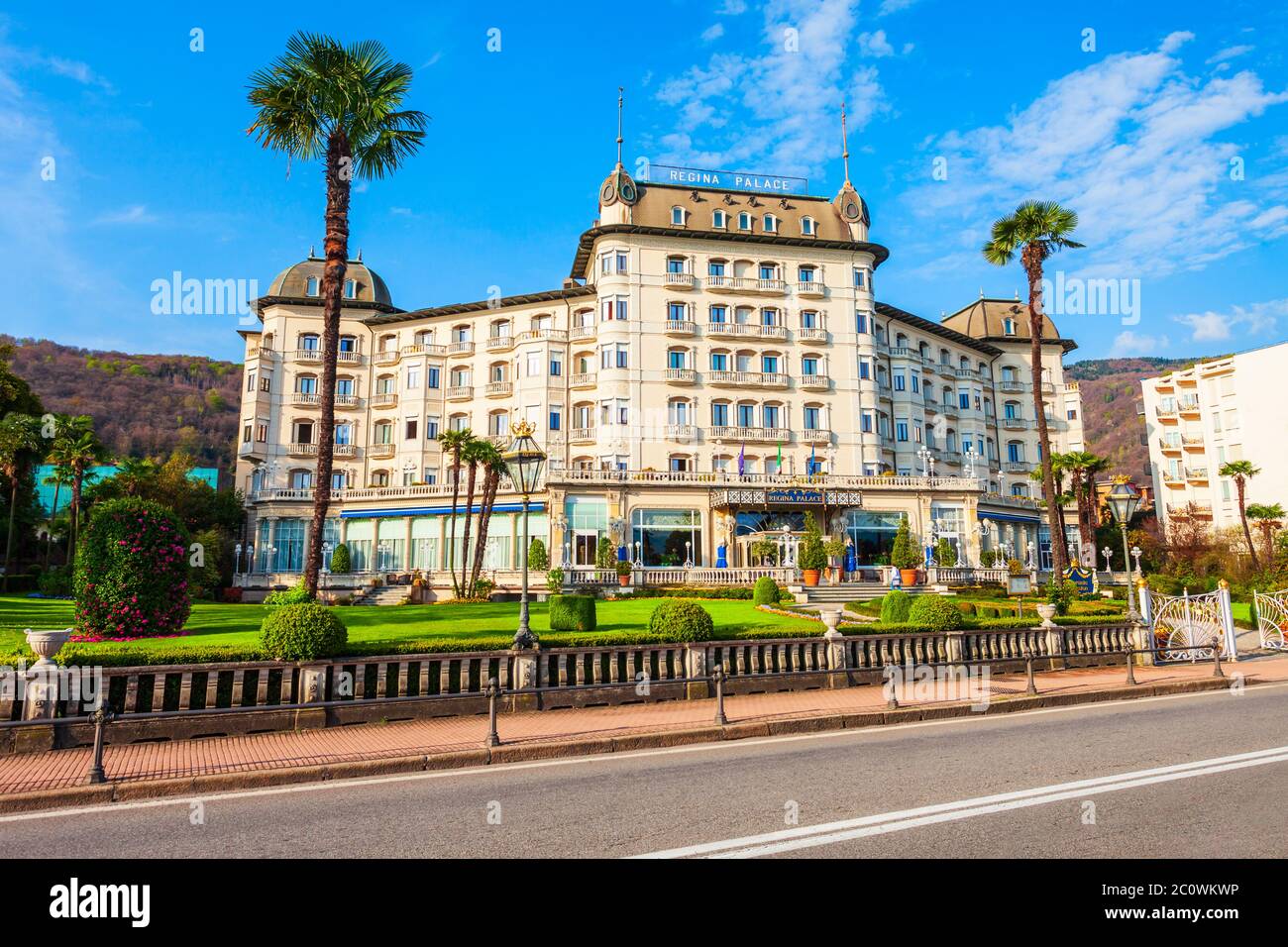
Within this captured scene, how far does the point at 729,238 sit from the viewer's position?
52.0 m

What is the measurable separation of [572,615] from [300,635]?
30.7 ft

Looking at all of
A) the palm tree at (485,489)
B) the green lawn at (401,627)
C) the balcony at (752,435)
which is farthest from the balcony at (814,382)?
the green lawn at (401,627)

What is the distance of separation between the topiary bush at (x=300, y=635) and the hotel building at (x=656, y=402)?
30037mm

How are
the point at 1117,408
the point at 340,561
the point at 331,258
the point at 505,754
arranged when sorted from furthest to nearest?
the point at 1117,408 → the point at 340,561 → the point at 331,258 → the point at 505,754

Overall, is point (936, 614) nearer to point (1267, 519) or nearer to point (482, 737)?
point (482, 737)

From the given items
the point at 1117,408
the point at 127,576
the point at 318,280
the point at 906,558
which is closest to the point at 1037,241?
the point at 906,558

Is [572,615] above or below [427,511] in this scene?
below

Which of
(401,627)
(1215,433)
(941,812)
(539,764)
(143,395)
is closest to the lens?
(941,812)

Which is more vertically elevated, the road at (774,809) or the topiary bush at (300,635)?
the topiary bush at (300,635)

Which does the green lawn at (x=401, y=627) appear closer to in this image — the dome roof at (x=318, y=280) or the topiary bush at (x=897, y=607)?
the topiary bush at (x=897, y=607)

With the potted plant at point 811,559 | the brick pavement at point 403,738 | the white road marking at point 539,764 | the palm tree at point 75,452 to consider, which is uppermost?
the palm tree at point 75,452

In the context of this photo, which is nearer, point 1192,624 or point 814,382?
point 1192,624

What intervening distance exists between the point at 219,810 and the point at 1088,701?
14.6 meters

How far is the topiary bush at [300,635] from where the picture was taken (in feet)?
39.1
